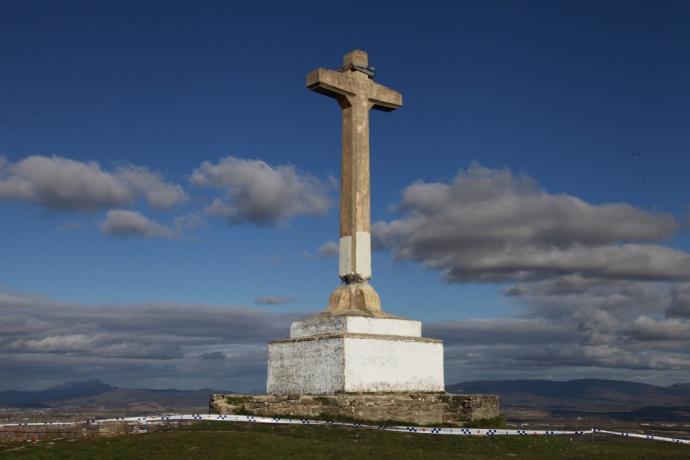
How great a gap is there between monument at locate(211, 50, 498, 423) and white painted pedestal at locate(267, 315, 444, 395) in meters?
0.03

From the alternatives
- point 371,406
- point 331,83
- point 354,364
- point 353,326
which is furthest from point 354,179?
point 371,406

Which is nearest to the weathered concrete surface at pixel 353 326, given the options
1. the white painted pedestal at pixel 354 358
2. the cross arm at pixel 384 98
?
the white painted pedestal at pixel 354 358

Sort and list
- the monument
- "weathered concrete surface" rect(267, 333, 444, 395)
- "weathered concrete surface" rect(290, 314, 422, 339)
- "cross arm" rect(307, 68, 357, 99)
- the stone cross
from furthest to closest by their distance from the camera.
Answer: "cross arm" rect(307, 68, 357, 99) < the stone cross < "weathered concrete surface" rect(290, 314, 422, 339) < "weathered concrete surface" rect(267, 333, 444, 395) < the monument

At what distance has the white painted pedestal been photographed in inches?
984

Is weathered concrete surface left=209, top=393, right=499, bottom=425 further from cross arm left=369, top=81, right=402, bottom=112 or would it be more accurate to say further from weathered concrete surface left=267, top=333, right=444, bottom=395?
cross arm left=369, top=81, right=402, bottom=112

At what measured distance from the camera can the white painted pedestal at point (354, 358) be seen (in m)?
25.0

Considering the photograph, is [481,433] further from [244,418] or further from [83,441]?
[83,441]

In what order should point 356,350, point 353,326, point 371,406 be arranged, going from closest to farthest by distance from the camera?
point 371,406 < point 356,350 < point 353,326

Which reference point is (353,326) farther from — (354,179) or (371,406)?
(354,179)

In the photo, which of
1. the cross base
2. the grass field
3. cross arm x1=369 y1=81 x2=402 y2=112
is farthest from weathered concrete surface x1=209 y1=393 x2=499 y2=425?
cross arm x1=369 y1=81 x2=402 y2=112

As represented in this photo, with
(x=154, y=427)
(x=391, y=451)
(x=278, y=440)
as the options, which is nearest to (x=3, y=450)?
(x=154, y=427)

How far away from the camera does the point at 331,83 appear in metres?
28.0

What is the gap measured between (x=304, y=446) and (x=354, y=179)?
11.9 metres

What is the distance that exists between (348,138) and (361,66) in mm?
3050
